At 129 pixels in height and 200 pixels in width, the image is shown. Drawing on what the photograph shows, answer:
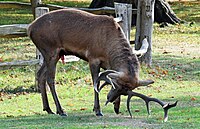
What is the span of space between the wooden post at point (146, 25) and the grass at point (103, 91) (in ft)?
1.28

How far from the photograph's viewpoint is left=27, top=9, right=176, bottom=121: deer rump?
37.1ft

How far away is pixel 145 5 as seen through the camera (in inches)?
719

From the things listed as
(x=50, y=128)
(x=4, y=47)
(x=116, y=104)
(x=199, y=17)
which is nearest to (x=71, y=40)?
(x=116, y=104)

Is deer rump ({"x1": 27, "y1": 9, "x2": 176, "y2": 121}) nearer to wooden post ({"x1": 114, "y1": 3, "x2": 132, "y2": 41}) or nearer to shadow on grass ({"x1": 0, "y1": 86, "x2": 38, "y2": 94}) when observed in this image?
shadow on grass ({"x1": 0, "y1": 86, "x2": 38, "y2": 94})

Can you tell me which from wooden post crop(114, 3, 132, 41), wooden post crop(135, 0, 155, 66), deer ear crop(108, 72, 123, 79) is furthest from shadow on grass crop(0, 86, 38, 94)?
deer ear crop(108, 72, 123, 79)

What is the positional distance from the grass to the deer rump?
1.91 feet

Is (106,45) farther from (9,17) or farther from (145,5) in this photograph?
(9,17)

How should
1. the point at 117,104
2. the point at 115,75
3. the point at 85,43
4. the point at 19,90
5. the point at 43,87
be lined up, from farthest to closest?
the point at 19,90 < the point at 43,87 < the point at 85,43 < the point at 117,104 < the point at 115,75

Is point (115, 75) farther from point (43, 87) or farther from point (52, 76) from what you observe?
point (43, 87)

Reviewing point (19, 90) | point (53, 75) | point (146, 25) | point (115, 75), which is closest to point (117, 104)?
point (115, 75)

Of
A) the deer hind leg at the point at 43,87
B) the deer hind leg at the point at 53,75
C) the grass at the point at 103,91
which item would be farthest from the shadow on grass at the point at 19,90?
the deer hind leg at the point at 53,75

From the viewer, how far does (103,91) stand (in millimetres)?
15523

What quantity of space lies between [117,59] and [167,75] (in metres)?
6.54

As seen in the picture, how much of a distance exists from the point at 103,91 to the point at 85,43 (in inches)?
149
